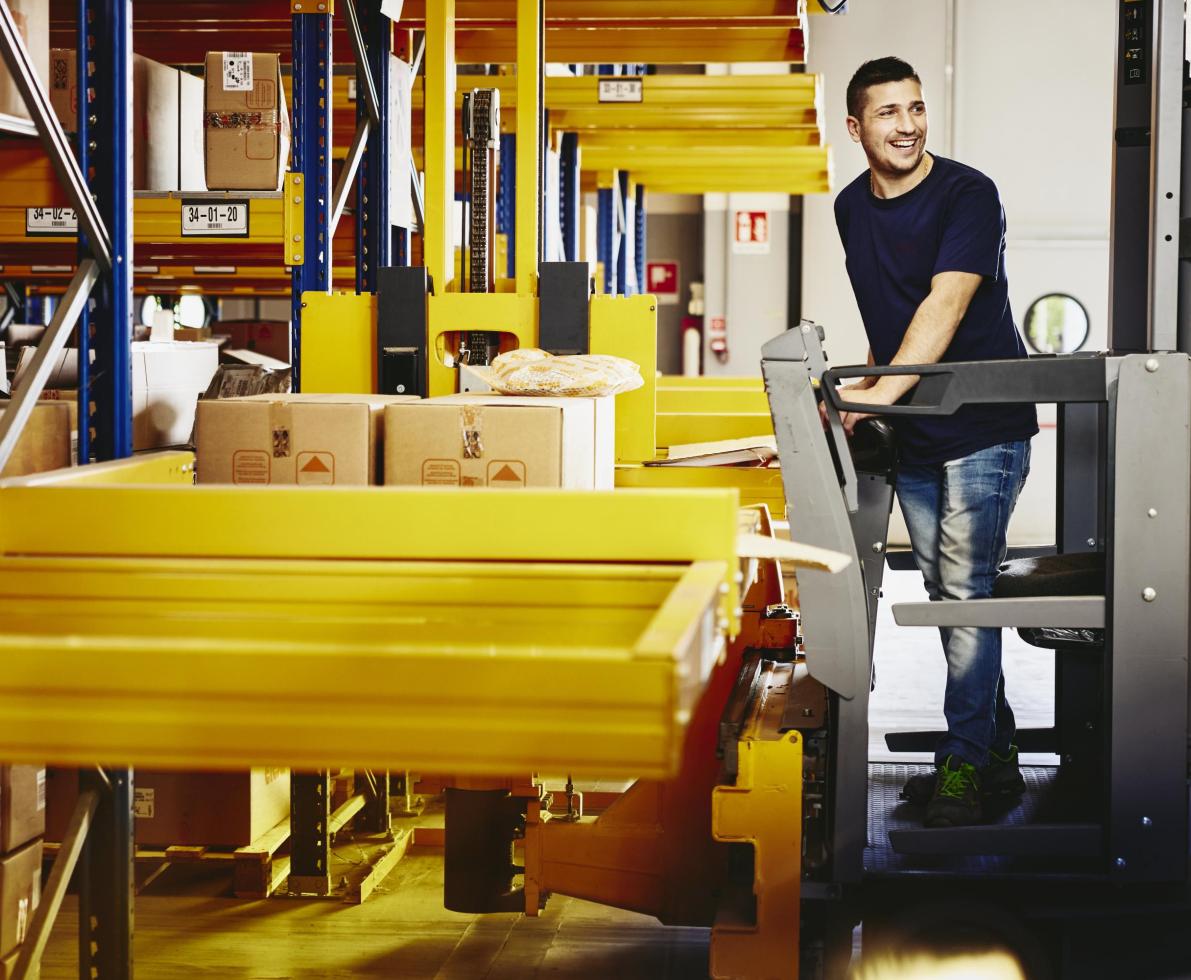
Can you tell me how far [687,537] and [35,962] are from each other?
1910 mm

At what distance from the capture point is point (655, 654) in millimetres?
1535

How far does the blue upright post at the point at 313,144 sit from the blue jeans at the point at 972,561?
2228mm

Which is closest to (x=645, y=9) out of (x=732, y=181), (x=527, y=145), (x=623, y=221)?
(x=527, y=145)

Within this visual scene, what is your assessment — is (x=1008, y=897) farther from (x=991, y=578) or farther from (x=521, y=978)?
(x=521, y=978)

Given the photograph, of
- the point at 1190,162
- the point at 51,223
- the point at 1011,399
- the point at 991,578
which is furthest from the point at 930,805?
the point at 51,223

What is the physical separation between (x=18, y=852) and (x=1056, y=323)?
12.6m

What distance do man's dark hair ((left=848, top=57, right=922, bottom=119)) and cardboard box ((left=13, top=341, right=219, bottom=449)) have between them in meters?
2.52

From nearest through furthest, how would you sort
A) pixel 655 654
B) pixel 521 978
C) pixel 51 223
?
pixel 655 654 → pixel 521 978 → pixel 51 223

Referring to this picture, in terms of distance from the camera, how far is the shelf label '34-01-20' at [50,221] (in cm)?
449

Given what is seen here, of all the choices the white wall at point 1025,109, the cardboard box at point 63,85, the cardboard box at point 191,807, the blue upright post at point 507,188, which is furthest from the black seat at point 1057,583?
the white wall at point 1025,109

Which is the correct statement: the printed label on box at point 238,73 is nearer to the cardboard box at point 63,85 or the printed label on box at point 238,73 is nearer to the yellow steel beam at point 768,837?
the cardboard box at point 63,85

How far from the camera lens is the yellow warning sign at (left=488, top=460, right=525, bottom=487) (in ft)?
9.31

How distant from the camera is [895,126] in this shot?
141 inches

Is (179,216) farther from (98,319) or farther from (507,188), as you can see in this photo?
(507,188)
